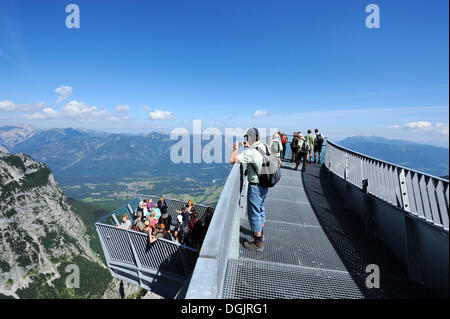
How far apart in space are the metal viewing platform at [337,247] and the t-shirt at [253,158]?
1.45ft

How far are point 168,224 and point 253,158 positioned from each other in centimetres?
649

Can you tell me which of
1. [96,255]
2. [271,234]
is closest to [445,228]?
[271,234]

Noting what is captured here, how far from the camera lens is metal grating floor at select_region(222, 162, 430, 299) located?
328 centimetres

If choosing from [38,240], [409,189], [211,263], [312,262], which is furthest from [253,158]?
[38,240]

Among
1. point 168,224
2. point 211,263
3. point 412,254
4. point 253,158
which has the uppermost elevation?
point 253,158

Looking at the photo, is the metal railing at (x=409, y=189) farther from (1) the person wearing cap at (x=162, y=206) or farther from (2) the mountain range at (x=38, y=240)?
(2) the mountain range at (x=38, y=240)

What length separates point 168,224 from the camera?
8.98 meters

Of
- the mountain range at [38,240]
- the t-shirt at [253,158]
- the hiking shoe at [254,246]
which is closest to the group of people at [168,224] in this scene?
the hiking shoe at [254,246]

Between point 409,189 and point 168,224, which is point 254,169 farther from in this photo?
point 168,224

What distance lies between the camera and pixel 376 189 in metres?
5.25

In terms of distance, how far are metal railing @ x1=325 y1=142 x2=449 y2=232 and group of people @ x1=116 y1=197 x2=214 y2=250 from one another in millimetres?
4640

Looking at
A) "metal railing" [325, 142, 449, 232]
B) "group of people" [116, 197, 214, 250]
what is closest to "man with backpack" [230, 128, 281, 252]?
"metal railing" [325, 142, 449, 232]
